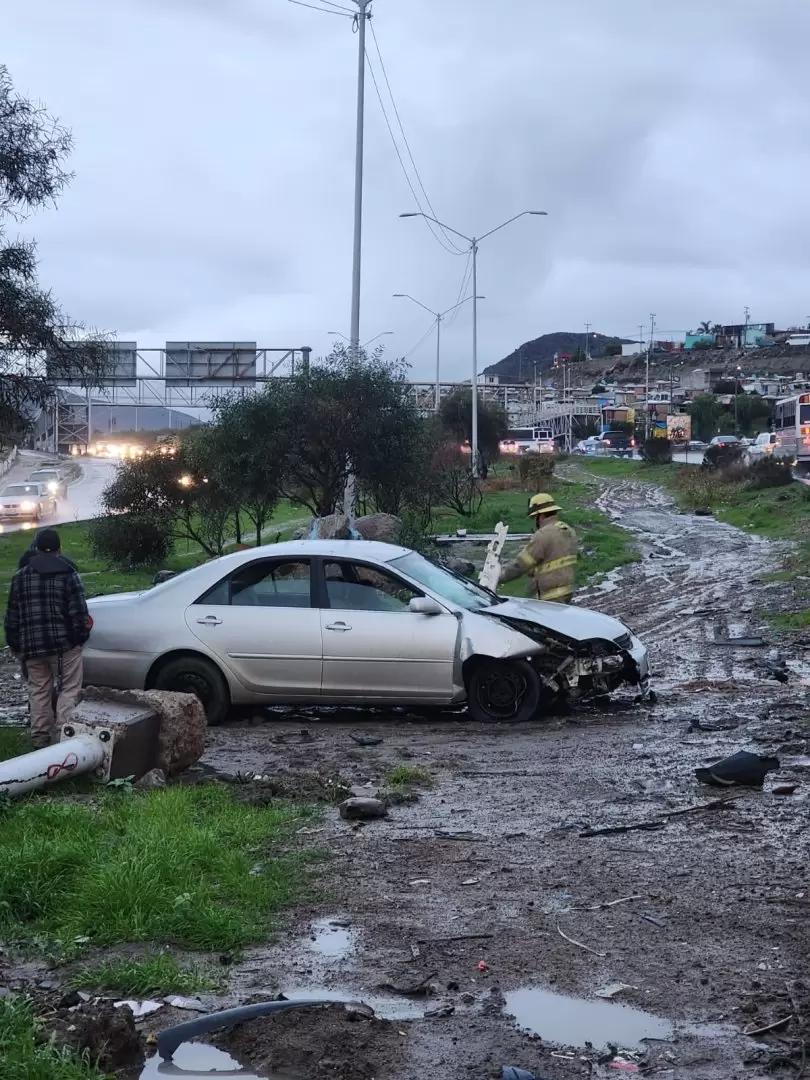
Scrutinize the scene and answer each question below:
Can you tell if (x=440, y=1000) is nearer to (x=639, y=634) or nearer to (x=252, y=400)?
(x=639, y=634)

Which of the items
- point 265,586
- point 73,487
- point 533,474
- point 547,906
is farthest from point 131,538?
point 73,487

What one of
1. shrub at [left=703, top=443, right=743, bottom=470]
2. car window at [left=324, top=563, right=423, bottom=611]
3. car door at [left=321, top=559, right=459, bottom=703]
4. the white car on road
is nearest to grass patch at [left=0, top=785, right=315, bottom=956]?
car door at [left=321, top=559, right=459, bottom=703]

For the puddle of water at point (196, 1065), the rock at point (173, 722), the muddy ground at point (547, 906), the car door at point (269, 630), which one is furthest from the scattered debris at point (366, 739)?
the puddle of water at point (196, 1065)

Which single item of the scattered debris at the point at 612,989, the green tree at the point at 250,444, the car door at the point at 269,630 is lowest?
the scattered debris at the point at 612,989

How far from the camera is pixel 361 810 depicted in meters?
7.67

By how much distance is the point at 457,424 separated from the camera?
69.4 metres

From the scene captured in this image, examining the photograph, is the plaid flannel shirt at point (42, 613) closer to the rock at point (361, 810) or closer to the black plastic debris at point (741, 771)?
the rock at point (361, 810)

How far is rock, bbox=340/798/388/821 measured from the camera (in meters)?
7.67

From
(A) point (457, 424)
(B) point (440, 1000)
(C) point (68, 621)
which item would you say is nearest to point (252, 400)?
(C) point (68, 621)

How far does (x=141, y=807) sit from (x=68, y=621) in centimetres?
257

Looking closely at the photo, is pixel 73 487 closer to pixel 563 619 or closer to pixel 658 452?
pixel 658 452

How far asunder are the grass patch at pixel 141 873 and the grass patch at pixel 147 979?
0.35m

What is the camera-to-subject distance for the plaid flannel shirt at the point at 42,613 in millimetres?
9594

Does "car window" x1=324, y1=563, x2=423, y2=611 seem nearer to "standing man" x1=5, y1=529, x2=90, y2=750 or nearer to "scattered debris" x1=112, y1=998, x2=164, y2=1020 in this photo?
"standing man" x1=5, y1=529, x2=90, y2=750
